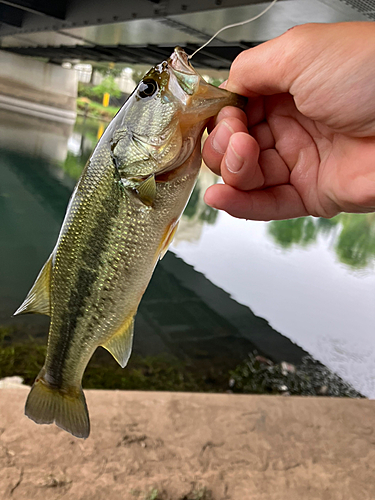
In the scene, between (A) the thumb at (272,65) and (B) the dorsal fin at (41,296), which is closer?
(A) the thumb at (272,65)

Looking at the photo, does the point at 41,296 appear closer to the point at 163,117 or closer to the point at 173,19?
the point at 163,117

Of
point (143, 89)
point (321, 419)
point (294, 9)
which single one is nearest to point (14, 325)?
point (321, 419)

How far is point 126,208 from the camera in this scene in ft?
5.75

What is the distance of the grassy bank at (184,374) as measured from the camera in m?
5.23

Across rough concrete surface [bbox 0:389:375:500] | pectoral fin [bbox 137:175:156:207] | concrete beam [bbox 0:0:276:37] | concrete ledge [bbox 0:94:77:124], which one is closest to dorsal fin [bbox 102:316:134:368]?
pectoral fin [bbox 137:175:156:207]

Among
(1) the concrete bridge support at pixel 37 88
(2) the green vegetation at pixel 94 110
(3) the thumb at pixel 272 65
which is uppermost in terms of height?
(3) the thumb at pixel 272 65

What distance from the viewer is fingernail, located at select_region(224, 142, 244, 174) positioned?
180 centimetres

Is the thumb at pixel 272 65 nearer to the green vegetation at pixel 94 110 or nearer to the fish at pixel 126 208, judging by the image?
the fish at pixel 126 208

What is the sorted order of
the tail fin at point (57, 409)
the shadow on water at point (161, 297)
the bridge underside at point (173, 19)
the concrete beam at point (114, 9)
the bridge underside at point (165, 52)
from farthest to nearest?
the bridge underside at point (165, 52)
the concrete beam at point (114, 9)
the shadow on water at point (161, 297)
the bridge underside at point (173, 19)
the tail fin at point (57, 409)

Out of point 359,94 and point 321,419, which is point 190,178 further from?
point 321,419

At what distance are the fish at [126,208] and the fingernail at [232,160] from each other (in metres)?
0.13

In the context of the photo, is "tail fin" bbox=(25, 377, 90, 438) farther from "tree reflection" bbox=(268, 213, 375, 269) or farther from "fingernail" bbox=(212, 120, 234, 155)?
"tree reflection" bbox=(268, 213, 375, 269)

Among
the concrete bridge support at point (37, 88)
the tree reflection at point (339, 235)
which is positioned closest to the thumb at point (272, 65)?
the tree reflection at point (339, 235)

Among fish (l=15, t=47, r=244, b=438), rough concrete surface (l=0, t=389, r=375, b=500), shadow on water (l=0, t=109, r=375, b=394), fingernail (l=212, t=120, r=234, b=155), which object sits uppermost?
fingernail (l=212, t=120, r=234, b=155)
